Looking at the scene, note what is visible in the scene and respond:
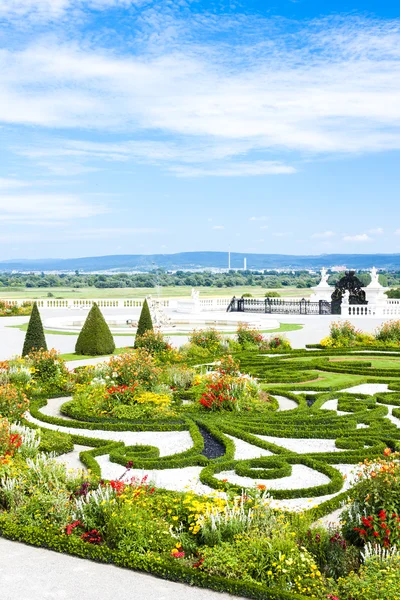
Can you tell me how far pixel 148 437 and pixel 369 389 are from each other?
627 centimetres

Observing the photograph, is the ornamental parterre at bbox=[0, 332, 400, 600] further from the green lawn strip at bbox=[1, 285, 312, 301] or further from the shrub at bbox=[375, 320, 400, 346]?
the green lawn strip at bbox=[1, 285, 312, 301]

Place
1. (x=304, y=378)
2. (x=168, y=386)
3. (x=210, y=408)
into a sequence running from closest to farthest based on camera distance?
(x=210, y=408)
(x=168, y=386)
(x=304, y=378)

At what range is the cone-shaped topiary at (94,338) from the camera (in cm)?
2269

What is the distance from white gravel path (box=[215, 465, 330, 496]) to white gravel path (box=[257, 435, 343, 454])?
3.22ft

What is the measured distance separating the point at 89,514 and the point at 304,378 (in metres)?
9.95

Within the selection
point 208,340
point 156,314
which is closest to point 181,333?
point 156,314

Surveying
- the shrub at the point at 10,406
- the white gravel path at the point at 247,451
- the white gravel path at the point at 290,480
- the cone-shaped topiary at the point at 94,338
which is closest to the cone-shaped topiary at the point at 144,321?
the cone-shaped topiary at the point at 94,338

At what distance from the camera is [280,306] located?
47062 millimetres

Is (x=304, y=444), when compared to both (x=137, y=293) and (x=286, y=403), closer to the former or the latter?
(x=286, y=403)

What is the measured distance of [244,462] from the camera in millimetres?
9523

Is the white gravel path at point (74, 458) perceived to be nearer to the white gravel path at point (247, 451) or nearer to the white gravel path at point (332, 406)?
the white gravel path at point (247, 451)

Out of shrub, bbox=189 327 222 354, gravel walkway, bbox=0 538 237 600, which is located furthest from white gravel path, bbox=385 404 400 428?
shrub, bbox=189 327 222 354

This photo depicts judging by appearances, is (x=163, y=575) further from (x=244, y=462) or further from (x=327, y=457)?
(x=327, y=457)

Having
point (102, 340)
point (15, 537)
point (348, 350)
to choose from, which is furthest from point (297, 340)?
point (15, 537)
